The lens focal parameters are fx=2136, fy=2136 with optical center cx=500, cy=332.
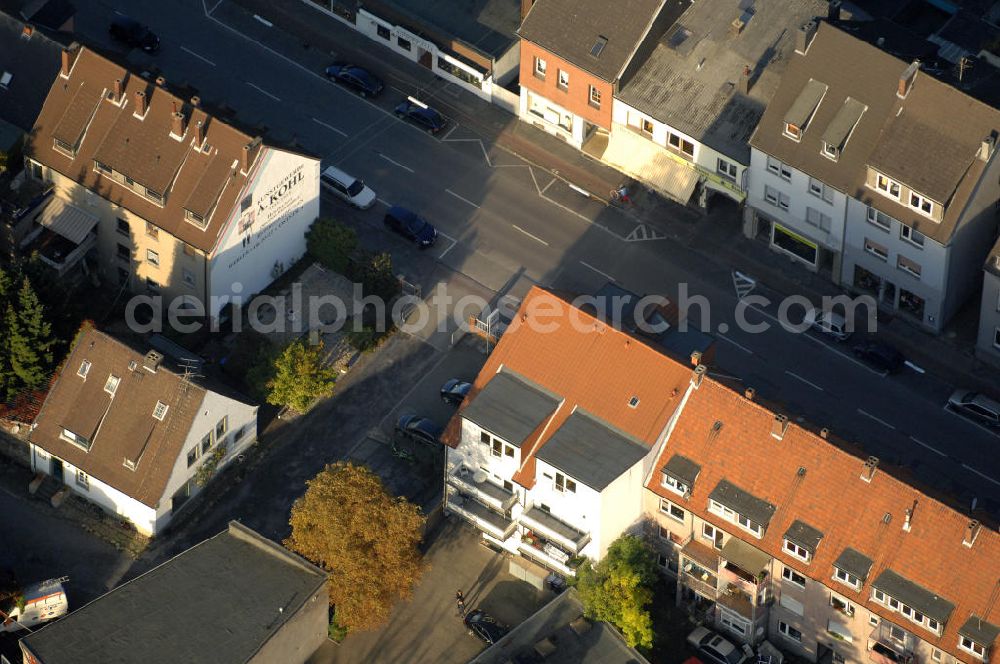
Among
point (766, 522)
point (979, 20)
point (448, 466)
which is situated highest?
point (979, 20)

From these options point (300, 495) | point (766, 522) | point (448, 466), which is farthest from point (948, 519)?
point (300, 495)

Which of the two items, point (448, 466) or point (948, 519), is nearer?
point (948, 519)

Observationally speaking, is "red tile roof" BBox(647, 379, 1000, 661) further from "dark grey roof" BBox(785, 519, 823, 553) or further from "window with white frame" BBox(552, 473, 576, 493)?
"window with white frame" BBox(552, 473, 576, 493)

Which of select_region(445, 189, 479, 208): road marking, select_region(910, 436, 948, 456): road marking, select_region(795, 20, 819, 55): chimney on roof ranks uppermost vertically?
select_region(795, 20, 819, 55): chimney on roof

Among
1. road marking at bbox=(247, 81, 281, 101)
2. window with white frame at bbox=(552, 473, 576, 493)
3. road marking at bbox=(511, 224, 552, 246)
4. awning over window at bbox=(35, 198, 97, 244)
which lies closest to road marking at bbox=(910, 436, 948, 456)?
window with white frame at bbox=(552, 473, 576, 493)

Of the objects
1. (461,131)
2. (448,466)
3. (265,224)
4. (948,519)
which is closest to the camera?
(948,519)

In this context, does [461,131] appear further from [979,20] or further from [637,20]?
[979,20]

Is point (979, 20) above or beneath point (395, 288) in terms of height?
above

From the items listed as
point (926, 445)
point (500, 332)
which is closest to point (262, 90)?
point (500, 332)

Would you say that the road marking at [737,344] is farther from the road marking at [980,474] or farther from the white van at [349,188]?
the white van at [349,188]
